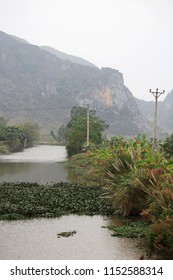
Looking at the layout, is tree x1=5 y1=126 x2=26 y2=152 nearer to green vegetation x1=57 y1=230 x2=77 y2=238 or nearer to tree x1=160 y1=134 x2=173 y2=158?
tree x1=160 y1=134 x2=173 y2=158

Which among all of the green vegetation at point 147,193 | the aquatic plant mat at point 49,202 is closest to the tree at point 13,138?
the green vegetation at point 147,193

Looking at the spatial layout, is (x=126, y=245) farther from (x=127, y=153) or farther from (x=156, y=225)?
(x=127, y=153)

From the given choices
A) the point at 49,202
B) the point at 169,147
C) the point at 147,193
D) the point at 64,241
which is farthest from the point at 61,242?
the point at 169,147

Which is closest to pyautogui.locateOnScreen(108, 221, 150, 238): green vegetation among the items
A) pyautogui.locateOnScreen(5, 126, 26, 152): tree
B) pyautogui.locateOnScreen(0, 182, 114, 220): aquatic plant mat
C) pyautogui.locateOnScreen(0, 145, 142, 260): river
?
pyautogui.locateOnScreen(0, 145, 142, 260): river

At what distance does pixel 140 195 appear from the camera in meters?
17.8

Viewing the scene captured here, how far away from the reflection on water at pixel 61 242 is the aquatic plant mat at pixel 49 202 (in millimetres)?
1080

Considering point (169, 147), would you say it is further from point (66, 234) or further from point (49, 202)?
point (66, 234)

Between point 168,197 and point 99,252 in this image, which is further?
point 168,197

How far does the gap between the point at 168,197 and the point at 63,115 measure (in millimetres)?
183434

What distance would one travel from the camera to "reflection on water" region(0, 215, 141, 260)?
1241 cm
